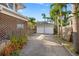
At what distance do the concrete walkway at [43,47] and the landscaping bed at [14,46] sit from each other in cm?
7

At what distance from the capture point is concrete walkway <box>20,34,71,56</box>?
2.81 m

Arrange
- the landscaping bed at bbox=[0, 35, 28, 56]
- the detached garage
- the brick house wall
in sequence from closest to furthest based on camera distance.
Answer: the landscaping bed at bbox=[0, 35, 28, 56], the brick house wall, the detached garage

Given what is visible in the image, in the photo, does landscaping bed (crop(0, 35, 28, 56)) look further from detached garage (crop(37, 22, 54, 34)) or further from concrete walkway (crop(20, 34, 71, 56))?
detached garage (crop(37, 22, 54, 34))

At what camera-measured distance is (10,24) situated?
9.64 feet

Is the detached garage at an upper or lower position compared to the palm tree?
lower

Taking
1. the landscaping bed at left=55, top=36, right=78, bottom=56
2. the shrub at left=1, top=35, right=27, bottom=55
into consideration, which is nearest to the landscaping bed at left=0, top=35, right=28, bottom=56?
the shrub at left=1, top=35, right=27, bottom=55

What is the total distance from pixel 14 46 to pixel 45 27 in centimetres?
58

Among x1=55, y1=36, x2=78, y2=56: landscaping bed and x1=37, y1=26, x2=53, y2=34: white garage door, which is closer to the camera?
x1=55, y1=36, x2=78, y2=56: landscaping bed

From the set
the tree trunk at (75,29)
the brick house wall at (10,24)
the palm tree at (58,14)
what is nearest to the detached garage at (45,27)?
the palm tree at (58,14)

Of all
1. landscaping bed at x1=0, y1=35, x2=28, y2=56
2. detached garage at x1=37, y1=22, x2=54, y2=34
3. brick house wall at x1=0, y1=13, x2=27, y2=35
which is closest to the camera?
landscaping bed at x1=0, y1=35, x2=28, y2=56

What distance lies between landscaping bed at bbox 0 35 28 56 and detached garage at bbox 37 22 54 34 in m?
0.28

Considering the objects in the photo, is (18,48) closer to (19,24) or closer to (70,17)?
(19,24)

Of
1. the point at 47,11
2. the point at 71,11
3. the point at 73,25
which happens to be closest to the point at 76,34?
the point at 73,25

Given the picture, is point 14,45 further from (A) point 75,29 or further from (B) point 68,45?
(A) point 75,29
